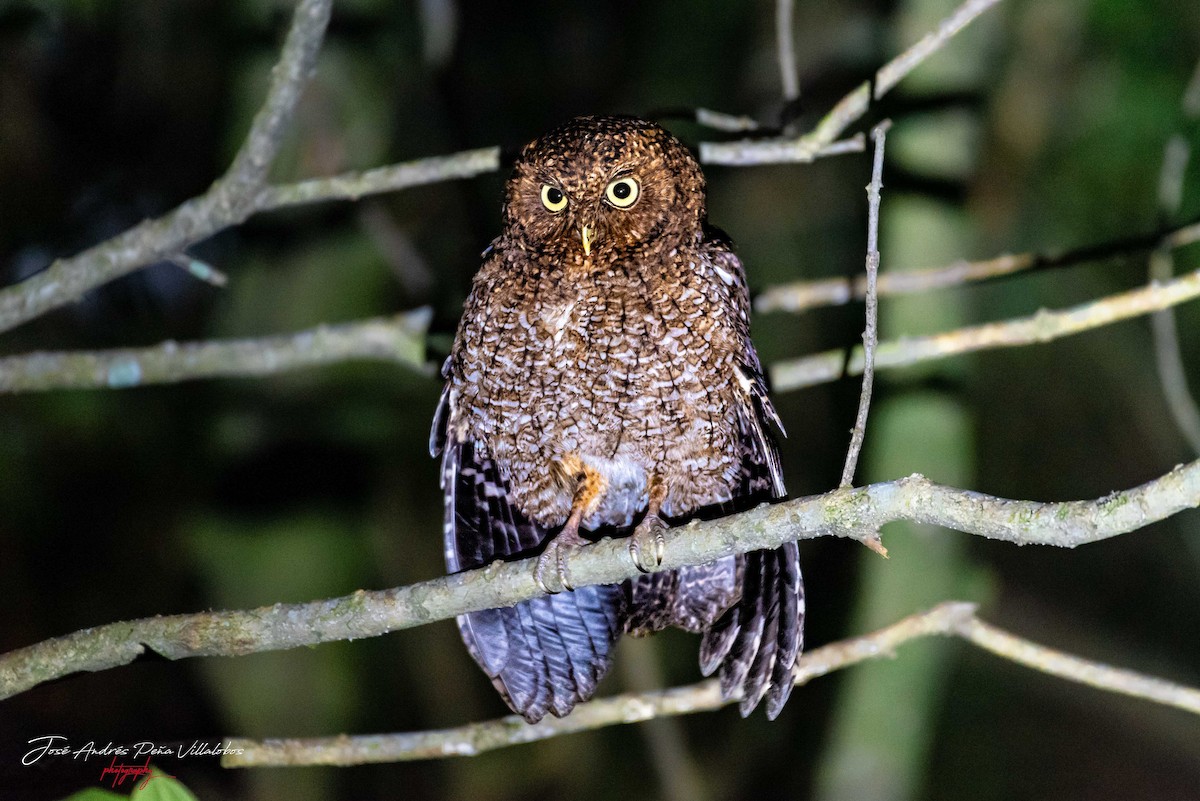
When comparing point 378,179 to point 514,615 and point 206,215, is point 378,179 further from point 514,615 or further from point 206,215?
point 514,615

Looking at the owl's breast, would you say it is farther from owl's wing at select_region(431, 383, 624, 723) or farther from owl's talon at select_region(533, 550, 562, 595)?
owl's talon at select_region(533, 550, 562, 595)

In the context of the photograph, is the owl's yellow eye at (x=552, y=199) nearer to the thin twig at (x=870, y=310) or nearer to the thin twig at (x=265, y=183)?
the thin twig at (x=265, y=183)

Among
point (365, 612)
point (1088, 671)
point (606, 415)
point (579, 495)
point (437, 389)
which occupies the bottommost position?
point (365, 612)

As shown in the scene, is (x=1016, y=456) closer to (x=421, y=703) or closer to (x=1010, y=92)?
(x=1010, y=92)

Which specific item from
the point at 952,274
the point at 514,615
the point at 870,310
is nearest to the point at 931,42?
the point at 952,274

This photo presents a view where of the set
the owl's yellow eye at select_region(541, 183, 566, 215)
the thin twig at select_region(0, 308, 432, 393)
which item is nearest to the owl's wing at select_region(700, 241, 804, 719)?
the owl's yellow eye at select_region(541, 183, 566, 215)

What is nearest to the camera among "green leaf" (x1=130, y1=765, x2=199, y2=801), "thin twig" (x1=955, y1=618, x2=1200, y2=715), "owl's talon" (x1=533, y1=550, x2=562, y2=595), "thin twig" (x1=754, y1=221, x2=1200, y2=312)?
"green leaf" (x1=130, y1=765, x2=199, y2=801)

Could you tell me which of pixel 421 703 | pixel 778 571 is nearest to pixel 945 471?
pixel 778 571
